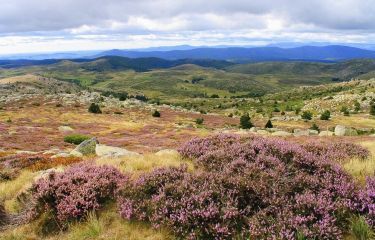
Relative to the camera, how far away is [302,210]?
320 inches

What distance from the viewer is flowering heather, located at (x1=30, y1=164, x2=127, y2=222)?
32.0 ft

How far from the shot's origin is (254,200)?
9.03 meters

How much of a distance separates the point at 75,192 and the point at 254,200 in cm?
498

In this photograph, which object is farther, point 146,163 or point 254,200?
point 146,163

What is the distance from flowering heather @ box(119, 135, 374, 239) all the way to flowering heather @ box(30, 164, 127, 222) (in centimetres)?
69

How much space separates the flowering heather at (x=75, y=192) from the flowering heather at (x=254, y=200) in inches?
27.3

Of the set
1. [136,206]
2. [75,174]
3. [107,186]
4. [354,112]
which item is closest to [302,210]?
[136,206]

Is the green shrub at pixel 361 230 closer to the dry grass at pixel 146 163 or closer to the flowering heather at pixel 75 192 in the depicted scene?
the dry grass at pixel 146 163

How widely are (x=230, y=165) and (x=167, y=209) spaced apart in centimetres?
288

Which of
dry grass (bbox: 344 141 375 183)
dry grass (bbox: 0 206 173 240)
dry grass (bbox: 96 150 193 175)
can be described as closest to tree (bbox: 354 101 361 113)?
dry grass (bbox: 344 141 375 183)

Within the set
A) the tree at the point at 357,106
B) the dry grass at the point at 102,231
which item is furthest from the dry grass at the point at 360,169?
the tree at the point at 357,106

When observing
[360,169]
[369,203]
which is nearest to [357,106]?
[360,169]

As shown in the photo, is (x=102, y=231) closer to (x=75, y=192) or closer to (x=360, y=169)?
(x=75, y=192)

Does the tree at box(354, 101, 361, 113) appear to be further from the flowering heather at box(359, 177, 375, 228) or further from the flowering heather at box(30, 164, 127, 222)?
the flowering heather at box(30, 164, 127, 222)
